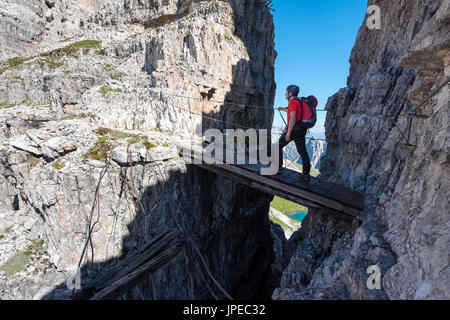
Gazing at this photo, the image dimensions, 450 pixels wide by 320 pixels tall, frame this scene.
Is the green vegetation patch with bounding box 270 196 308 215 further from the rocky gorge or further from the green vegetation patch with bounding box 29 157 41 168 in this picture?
the green vegetation patch with bounding box 29 157 41 168

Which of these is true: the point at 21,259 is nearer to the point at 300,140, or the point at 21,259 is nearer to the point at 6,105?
the point at 6,105

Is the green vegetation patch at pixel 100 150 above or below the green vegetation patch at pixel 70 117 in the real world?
below

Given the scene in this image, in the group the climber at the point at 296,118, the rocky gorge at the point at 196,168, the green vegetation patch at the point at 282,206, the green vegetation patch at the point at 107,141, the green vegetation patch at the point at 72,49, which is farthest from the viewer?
the green vegetation patch at the point at 282,206

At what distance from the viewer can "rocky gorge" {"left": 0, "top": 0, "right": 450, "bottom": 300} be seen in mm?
3990

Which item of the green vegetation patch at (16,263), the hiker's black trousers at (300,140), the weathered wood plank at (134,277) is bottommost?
the green vegetation patch at (16,263)

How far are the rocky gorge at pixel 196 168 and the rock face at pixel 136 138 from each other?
0.36 feet

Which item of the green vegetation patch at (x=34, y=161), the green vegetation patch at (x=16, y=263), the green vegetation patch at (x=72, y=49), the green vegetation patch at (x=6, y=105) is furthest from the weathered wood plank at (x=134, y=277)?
the green vegetation patch at (x=72, y=49)

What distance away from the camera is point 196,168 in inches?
506

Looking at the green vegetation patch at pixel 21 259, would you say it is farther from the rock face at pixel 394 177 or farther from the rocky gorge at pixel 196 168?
the rock face at pixel 394 177

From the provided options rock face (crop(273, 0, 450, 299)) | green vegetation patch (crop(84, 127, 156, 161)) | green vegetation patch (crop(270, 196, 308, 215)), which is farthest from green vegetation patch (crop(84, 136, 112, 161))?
green vegetation patch (crop(270, 196, 308, 215))

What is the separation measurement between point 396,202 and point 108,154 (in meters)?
12.9

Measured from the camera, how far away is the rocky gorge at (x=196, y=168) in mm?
3990
